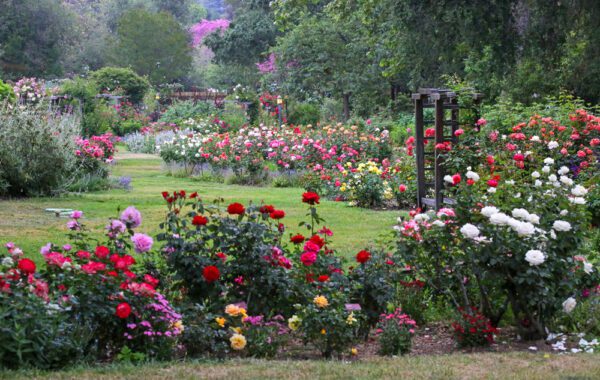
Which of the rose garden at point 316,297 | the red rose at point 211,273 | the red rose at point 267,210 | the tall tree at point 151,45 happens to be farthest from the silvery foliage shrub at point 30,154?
the tall tree at point 151,45

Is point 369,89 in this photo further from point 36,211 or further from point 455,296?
point 455,296

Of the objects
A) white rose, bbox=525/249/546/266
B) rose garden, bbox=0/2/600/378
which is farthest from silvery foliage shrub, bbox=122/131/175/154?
white rose, bbox=525/249/546/266

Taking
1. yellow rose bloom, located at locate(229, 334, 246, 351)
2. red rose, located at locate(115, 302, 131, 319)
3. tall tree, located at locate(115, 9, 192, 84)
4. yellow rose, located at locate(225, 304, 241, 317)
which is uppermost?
tall tree, located at locate(115, 9, 192, 84)

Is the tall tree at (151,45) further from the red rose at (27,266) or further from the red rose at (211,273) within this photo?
the red rose at (27,266)

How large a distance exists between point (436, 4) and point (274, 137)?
6.97 metres

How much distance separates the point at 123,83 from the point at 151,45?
11.0 m

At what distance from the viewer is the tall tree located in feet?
152

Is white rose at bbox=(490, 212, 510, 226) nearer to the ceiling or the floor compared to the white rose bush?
nearer to the ceiling

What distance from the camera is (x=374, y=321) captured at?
547cm

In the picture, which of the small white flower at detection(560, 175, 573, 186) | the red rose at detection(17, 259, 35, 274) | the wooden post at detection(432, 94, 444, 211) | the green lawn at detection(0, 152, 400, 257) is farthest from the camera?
the wooden post at detection(432, 94, 444, 211)

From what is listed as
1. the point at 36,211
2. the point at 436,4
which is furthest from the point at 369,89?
the point at 36,211

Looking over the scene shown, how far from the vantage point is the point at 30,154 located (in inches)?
505

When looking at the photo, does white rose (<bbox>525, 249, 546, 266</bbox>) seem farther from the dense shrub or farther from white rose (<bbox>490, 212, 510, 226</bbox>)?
the dense shrub

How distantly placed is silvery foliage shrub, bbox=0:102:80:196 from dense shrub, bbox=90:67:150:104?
73.8 feet
